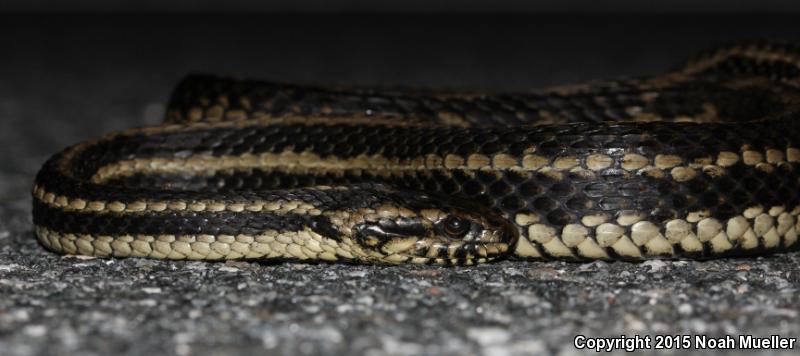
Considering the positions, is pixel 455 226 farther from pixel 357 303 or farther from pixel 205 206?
pixel 205 206

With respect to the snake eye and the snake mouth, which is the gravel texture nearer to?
the snake mouth

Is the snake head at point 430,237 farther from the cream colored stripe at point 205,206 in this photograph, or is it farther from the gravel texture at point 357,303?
the cream colored stripe at point 205,206

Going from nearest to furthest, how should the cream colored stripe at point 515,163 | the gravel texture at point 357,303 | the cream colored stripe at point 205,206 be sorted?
the gravel texture at point 357,303, the cream colored stripe at point 515,163, the cream colored stripe at point 205,206

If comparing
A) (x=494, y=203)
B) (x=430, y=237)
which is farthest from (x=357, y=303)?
(x=494, y=203)

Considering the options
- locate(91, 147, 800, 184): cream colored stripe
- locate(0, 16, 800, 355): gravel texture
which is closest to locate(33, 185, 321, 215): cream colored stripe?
locate(0, 16, 800, 355): gravel texture

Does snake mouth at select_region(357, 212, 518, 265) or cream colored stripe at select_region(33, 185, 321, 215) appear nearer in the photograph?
snake mouth at select_region(357, 212, 518, 265)

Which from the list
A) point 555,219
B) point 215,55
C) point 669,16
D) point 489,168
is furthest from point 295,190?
point 669,16

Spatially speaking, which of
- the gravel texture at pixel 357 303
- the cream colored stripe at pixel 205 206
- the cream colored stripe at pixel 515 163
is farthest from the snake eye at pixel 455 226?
the cream colored stripe at pixel 205 206

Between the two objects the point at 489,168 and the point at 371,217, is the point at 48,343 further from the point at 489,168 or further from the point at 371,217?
the point at 489,168

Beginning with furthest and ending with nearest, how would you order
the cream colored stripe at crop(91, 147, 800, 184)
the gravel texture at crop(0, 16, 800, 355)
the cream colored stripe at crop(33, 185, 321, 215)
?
the cream colored stripe at crop(33, 185, 321, 215)
the cream colored stripe at crop(91, 147, 800, 184)
the gravel texture at crop(0, 16, 800, 355)
